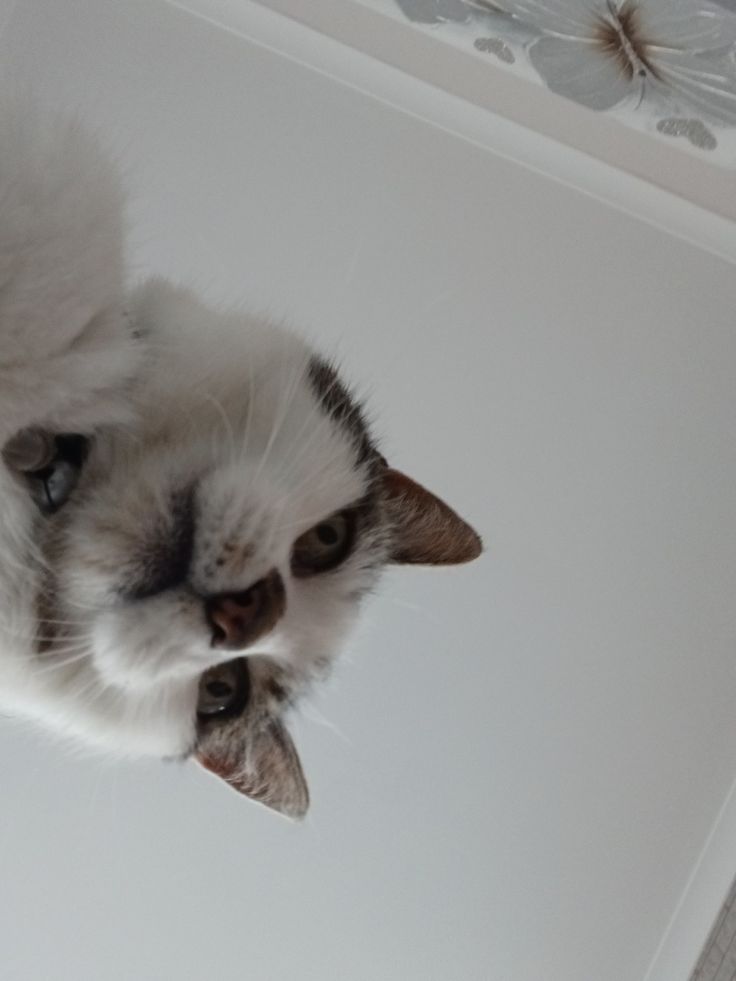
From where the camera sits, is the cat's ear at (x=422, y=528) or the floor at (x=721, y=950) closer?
the cat's ear at (x=422, y=528)

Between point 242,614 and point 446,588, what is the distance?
104 cm

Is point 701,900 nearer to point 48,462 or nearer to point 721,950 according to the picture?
point 721,950

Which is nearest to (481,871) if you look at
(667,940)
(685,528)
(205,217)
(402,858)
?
(402,858)

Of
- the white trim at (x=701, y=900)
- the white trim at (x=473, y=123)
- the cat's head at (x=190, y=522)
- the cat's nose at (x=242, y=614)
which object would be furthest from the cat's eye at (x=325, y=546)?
the white trim at (x=701, y=900)

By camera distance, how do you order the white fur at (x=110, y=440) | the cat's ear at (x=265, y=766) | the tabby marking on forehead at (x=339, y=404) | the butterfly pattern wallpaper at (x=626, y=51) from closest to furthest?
the white fur at (x=110, y=440) → the tabby marking on forehead at (x=339, y=404) → the cat's ear at (x=265, y=766) → the butterfly pattern wallpaper at (x=626, y=51)

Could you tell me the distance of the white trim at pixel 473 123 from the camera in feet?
4.72

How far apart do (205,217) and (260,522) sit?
1.15m

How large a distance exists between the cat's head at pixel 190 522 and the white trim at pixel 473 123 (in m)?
0.88

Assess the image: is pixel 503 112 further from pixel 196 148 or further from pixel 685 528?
pixel 685 528

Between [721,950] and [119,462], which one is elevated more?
[119,462]

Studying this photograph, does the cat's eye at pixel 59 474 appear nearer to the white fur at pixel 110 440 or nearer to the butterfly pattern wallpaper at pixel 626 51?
the white fur at pixel 110 440

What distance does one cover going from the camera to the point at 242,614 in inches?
23.1

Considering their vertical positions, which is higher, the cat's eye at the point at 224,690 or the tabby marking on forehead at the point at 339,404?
the tabby marking on forehead at the point at 339,404

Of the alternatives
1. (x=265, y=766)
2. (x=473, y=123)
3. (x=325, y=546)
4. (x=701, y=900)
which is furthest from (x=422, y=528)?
(x=701, y=900)
